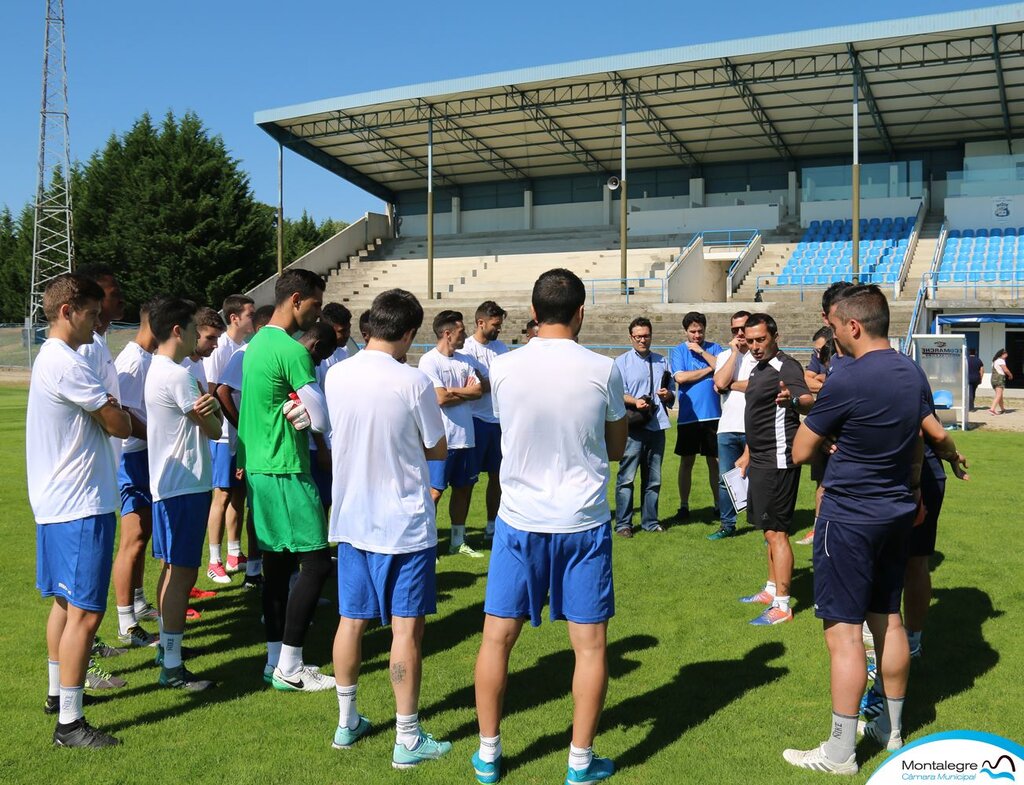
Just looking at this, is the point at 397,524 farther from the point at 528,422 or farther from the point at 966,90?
the point at 966,90

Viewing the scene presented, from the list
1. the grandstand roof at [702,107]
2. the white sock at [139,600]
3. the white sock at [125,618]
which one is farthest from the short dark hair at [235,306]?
the grandstand roof at [702,107]

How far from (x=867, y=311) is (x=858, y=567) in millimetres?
1051

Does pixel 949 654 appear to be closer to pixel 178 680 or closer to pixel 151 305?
pixel 178 680

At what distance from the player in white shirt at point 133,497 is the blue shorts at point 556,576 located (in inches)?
105

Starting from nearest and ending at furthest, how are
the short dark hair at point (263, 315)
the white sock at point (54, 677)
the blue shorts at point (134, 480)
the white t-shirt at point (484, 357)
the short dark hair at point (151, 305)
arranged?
the white sock at point (54, 677)
the short dark hair at point (151, 305)
the blue shorts at point (134, 480)
the short dark hair at point (263, 315)
the white t-shirt at point (484, 357)

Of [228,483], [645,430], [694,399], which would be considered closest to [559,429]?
[228,483]

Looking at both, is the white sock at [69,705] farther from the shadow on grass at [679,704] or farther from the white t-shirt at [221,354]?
the white t-shirt at [221,354]

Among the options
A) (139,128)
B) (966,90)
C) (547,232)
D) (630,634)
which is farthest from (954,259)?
(139,128)

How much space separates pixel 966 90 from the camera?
2791 centimetres

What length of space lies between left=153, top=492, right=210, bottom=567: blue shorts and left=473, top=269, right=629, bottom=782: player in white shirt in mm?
1928

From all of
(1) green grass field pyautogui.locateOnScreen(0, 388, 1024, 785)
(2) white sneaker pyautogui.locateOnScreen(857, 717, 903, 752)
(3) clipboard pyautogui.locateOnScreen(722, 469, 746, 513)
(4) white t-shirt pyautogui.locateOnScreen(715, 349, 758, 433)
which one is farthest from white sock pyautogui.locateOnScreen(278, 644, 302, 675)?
(4) white t-shirt pyautogui.locateOnScreen(715, 349, 758, 433)

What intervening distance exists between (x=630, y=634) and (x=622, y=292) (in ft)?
80.7

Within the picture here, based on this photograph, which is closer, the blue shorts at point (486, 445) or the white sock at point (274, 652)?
the white sock at point (274, 652)

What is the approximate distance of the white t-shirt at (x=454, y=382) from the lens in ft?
23.7
